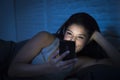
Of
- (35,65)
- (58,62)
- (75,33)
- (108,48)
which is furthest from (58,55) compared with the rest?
(108,48)

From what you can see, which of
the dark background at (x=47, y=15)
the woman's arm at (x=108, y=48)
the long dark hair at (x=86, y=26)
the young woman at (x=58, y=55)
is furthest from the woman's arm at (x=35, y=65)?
the dark background at (x=47, y=15)

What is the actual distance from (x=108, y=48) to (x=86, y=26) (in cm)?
23

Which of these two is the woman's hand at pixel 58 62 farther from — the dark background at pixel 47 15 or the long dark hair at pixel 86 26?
the dark background at pixel 47 15

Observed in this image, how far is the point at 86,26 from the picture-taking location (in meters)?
1.34

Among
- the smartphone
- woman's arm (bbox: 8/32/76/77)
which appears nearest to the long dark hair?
woman's arm (bbox: 8/32/76/77)

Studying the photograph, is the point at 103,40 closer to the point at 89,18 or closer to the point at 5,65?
the point at 89,18

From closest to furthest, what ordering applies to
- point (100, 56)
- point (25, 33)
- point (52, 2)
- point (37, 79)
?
1. point (37, 79)
2. point (100, 56)
3. point (52, 2)
4. point (25, 33)

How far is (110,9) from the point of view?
5.27 ft

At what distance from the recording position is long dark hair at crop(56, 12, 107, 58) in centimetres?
134

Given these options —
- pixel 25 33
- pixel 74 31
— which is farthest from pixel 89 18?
pixel 25 33

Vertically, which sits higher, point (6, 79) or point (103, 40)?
point (103, 40)

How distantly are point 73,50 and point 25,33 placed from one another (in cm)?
130

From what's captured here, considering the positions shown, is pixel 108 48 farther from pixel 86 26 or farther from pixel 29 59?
pixel 29 59

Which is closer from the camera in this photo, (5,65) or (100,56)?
(5,65)
